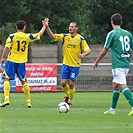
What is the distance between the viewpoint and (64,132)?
1157cm

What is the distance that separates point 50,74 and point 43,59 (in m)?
5.93

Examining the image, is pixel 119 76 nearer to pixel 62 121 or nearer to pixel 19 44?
pixel 62 121

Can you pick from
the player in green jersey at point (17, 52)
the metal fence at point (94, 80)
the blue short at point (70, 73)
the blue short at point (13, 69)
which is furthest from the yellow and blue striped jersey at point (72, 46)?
the metal fence at point (94, 80)

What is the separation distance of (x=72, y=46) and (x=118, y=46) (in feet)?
11.9

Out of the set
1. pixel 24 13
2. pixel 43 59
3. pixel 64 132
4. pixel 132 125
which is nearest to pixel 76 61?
pixel 132 125

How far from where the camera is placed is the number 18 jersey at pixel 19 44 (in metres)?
17.5

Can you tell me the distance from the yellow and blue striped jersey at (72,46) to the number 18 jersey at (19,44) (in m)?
0.80

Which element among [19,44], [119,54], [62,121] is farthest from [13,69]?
[62,121]

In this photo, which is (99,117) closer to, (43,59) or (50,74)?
(50,74)

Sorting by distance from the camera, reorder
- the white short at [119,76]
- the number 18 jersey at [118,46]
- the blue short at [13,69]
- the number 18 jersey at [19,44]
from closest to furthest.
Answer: the white short at [119,76]
the number 18 jersey at [118,46]
the number 18 jersey at [19,44]
the blue short at [13,69]

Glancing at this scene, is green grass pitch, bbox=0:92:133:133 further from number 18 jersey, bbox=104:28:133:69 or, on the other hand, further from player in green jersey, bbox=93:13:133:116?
number 18 jersey, bbox=104:28:133:69

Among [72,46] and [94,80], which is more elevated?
[72,46]

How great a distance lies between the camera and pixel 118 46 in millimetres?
14734

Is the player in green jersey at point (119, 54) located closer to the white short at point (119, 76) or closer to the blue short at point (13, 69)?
the white short at point (119, 76)
